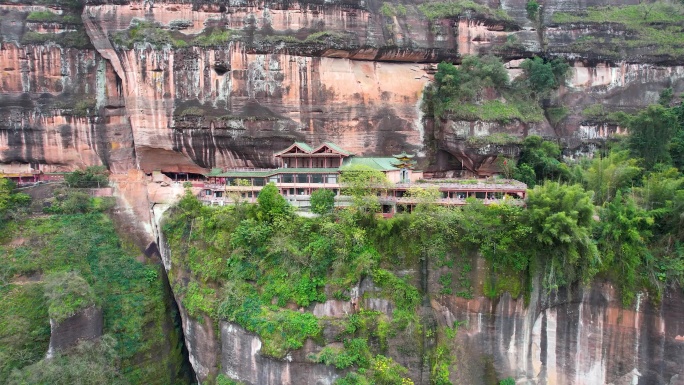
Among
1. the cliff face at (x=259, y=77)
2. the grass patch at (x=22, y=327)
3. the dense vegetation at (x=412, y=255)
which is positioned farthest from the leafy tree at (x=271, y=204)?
the grass patch at (x=22, y=327)

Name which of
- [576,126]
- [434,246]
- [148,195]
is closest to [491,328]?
[434,246]

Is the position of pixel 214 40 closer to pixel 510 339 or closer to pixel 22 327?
pixel 22 327

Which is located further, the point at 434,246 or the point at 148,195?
the point at 148,195

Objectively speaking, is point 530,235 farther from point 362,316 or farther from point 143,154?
point 143,154

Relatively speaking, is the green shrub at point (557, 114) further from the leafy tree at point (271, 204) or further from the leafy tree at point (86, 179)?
the leafy tree at point (86, 179)

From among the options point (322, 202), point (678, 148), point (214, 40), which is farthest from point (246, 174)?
point (678, 148)

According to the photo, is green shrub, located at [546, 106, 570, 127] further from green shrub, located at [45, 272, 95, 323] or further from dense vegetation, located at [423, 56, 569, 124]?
green shrub, located at [45, 272, 95, 323]
